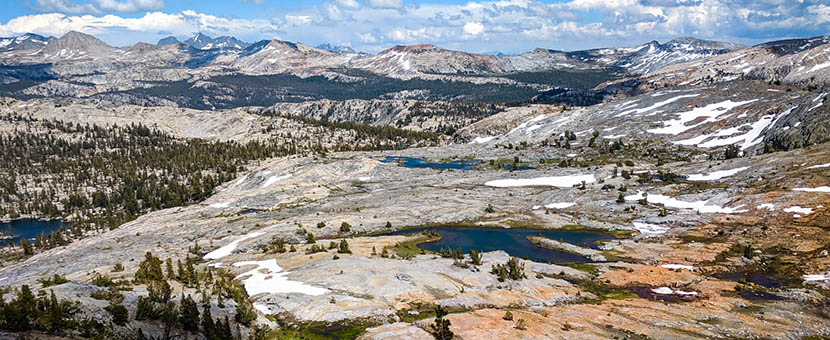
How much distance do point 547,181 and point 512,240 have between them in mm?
49799

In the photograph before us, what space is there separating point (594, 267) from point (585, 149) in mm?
128017

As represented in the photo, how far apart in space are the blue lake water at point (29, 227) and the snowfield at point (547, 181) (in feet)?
561

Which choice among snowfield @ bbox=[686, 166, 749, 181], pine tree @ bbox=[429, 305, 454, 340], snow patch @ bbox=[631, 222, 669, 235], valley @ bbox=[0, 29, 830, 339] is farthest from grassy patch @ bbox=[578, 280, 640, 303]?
snowfield @ bbox=[686, 166, 749, 181]

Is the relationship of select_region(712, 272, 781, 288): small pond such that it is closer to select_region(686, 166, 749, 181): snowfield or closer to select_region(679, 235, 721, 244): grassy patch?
select_region(679, 235, 721, 244): grassy patch

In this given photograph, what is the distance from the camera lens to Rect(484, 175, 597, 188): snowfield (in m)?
129

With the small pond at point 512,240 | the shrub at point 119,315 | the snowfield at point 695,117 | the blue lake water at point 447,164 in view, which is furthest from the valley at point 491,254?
the blue lake water at point 447,164

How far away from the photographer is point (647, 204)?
10281 centimetres

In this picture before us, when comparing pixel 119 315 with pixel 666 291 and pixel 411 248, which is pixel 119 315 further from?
pixel 666 291

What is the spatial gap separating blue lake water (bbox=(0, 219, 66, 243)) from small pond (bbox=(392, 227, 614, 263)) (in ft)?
549

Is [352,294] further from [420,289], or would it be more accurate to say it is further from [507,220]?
[507,220]

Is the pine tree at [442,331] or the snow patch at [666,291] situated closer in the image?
the pine tree at [442,331]

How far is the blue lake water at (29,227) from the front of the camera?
179 m

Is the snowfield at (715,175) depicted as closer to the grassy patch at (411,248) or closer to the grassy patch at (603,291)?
the grassy patch at (411,248)

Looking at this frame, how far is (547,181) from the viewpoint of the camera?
134000 millimetres
